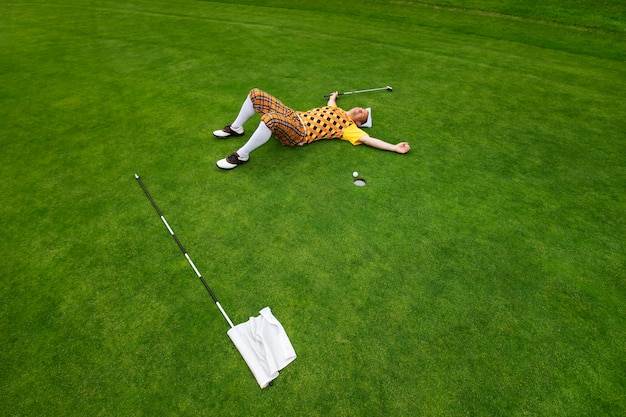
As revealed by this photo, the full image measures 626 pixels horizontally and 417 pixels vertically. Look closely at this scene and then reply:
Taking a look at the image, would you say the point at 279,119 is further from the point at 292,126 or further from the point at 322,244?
the point at 322,244

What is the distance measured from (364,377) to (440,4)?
30.0ft

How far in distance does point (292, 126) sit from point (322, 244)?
1338mm

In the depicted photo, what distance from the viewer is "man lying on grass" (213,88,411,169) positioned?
324 centimetres

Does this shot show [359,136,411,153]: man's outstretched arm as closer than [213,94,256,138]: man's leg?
Yes

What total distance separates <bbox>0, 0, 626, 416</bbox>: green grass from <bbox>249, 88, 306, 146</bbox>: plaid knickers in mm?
205

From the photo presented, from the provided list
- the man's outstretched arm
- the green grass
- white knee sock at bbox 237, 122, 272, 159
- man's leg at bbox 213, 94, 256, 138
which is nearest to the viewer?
the green grass

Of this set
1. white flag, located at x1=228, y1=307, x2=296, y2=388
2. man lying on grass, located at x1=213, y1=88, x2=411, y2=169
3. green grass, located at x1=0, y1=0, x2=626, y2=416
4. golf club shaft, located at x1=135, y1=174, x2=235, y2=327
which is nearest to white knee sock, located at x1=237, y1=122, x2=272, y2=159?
man lying on grass, located at x1=213, y1=88, x2=411, y2=169

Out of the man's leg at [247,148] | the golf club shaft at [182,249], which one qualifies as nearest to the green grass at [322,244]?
the golf club shaft at [182,249]

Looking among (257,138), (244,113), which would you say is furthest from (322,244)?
(244,113)

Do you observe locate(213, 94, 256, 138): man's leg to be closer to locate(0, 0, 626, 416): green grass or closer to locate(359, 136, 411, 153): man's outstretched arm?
locate(0, 0, 626, 416): green grass

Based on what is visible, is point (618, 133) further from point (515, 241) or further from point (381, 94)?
point (381, 94)

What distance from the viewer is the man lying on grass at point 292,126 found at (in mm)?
3244

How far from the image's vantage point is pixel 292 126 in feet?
10.9

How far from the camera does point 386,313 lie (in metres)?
2.21
